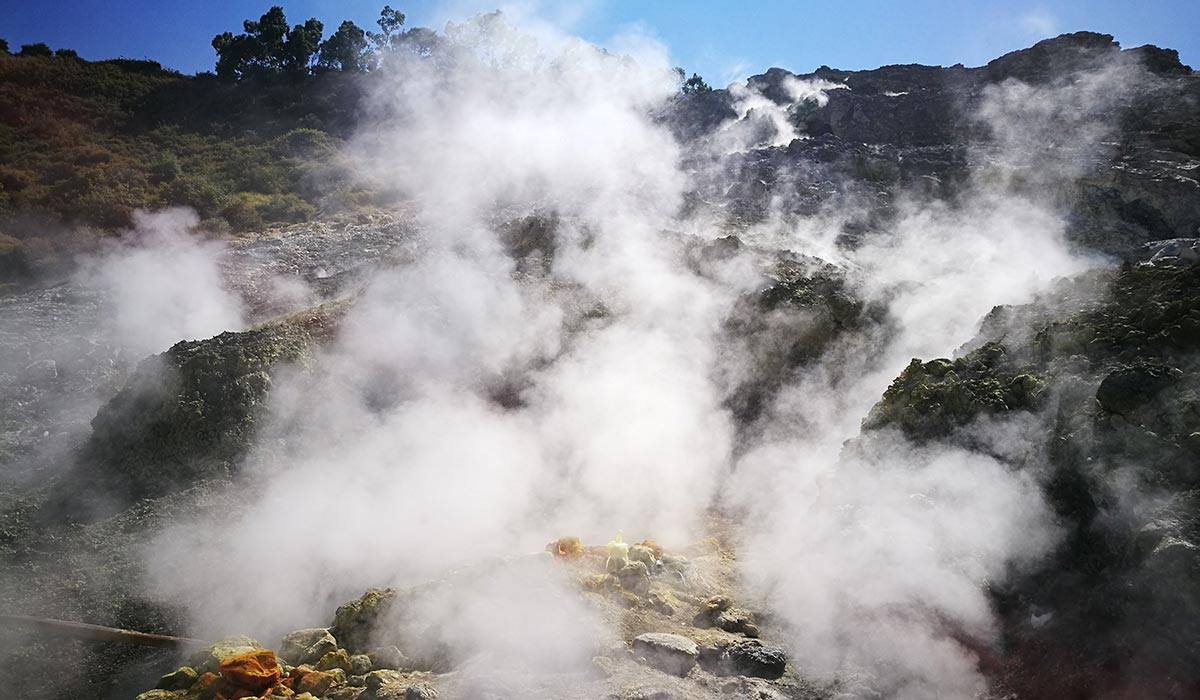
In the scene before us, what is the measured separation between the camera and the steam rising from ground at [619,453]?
18.0 ft

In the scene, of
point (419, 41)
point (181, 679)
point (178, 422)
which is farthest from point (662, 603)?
point (419, 41)

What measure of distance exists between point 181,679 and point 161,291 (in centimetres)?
974

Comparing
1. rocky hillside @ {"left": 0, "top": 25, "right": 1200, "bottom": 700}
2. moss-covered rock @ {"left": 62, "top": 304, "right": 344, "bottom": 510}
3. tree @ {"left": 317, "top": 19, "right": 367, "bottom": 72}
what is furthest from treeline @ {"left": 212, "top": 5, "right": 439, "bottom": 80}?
moss-covered rock @ {"left": 62, "top": 304, "right": 344, "bottom": 510}

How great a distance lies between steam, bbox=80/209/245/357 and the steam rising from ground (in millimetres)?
198

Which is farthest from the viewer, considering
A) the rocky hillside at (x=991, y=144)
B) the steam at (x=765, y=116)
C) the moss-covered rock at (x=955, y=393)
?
the steam at (x=765, y=116)

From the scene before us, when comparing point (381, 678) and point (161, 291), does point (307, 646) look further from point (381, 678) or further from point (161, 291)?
point (161, 291)

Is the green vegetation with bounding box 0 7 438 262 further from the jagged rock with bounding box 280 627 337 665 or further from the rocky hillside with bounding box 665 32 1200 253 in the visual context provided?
the jagged rock with bounding box 280 627 337 665

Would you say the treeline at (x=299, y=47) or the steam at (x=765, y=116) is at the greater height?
the treeline at (x=299, y=47)

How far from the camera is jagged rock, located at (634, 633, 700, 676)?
5102 millimetres

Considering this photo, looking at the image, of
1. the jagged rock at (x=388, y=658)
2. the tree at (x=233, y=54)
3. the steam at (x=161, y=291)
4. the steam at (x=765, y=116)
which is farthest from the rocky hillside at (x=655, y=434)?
the tree at (x=233, y=54)

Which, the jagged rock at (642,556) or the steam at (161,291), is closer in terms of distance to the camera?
the jagged rock at (642,556)

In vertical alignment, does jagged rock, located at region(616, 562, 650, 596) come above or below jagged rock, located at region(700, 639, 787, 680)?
above

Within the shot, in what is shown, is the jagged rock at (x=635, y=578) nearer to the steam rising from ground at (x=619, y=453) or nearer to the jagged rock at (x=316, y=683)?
the steam rising from ground at (x=619, y=453)

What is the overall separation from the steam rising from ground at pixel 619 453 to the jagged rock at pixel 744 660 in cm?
22
